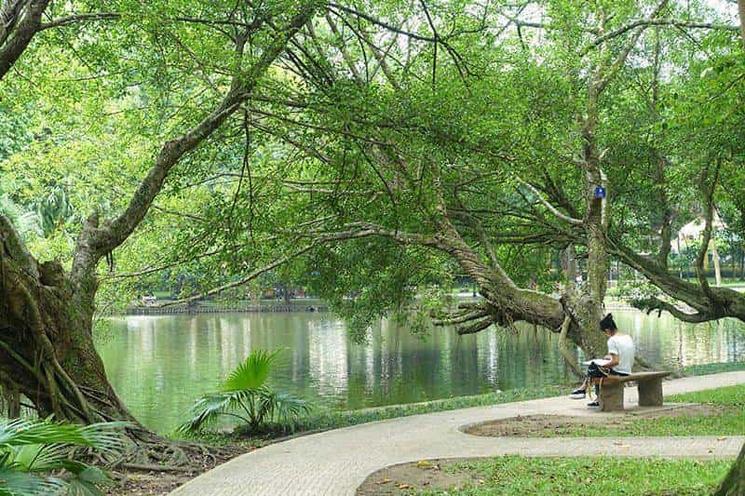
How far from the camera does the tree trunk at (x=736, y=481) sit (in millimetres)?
5324

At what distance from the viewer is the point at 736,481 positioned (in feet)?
17.8

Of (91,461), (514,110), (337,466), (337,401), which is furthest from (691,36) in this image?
(91,461)

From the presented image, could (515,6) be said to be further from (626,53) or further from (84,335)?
(84,335)

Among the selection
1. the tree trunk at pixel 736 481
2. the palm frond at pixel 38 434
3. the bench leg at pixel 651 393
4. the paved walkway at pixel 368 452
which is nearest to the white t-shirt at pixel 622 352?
the bench leg at pixel 651 393

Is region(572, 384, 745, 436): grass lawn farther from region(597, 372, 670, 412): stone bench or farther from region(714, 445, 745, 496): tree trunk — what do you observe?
region(714, 445, 745, 496): tree trunk

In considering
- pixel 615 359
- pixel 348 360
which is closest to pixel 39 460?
pixel 615 359

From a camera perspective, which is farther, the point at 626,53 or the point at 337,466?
the point at 626,53

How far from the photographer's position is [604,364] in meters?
12.6

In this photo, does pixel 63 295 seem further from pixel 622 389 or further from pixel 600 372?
pixel 622 389

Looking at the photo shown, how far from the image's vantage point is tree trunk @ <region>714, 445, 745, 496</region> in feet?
17.5

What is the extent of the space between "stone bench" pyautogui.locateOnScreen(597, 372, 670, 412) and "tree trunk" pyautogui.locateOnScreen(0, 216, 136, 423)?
264 inches

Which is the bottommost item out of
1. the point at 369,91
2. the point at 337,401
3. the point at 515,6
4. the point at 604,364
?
the point at 337,401

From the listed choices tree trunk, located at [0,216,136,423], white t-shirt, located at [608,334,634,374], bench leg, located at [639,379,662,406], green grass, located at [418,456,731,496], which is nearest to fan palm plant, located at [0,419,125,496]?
green grass, located at [418,456,731,496]

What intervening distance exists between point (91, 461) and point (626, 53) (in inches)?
540
